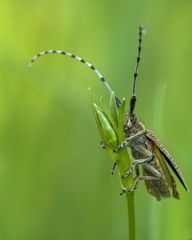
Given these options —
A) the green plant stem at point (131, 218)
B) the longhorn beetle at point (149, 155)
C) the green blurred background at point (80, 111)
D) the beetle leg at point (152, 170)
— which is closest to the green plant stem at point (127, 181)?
the green plant stem at point (131, 218)

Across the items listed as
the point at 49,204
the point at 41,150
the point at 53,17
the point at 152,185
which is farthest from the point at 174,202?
the point at 53,17

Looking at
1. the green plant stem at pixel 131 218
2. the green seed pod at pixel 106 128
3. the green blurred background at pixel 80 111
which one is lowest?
the green plant stem at pixel 131 218

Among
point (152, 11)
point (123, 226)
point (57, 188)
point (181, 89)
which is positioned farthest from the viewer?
point (152, 11)

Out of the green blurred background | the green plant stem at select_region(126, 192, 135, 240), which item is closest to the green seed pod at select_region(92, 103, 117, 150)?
the green plant stem at select_region(126, 192, 135, 240)

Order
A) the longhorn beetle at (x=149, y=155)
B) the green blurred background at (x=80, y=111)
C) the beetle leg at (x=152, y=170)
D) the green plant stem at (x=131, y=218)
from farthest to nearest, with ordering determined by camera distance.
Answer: the green blurred background at (x=80, y=111), the beetle leg at (x=152, y=170), the longhorn beetle at (x=149, y=155), the green plant stem at (x=131, y=218)

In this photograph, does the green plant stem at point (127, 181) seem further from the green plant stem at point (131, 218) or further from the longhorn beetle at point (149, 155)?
the longhorn beetle at point (149, 155)

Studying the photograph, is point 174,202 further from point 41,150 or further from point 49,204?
point 41,150

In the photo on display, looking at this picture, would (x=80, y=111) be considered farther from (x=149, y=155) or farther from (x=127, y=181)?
(x=127, y=181)

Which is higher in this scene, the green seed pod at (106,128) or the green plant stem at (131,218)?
the green seed pod at (106,128)

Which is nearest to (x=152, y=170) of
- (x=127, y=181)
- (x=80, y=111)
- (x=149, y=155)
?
(x=149, y=155)
